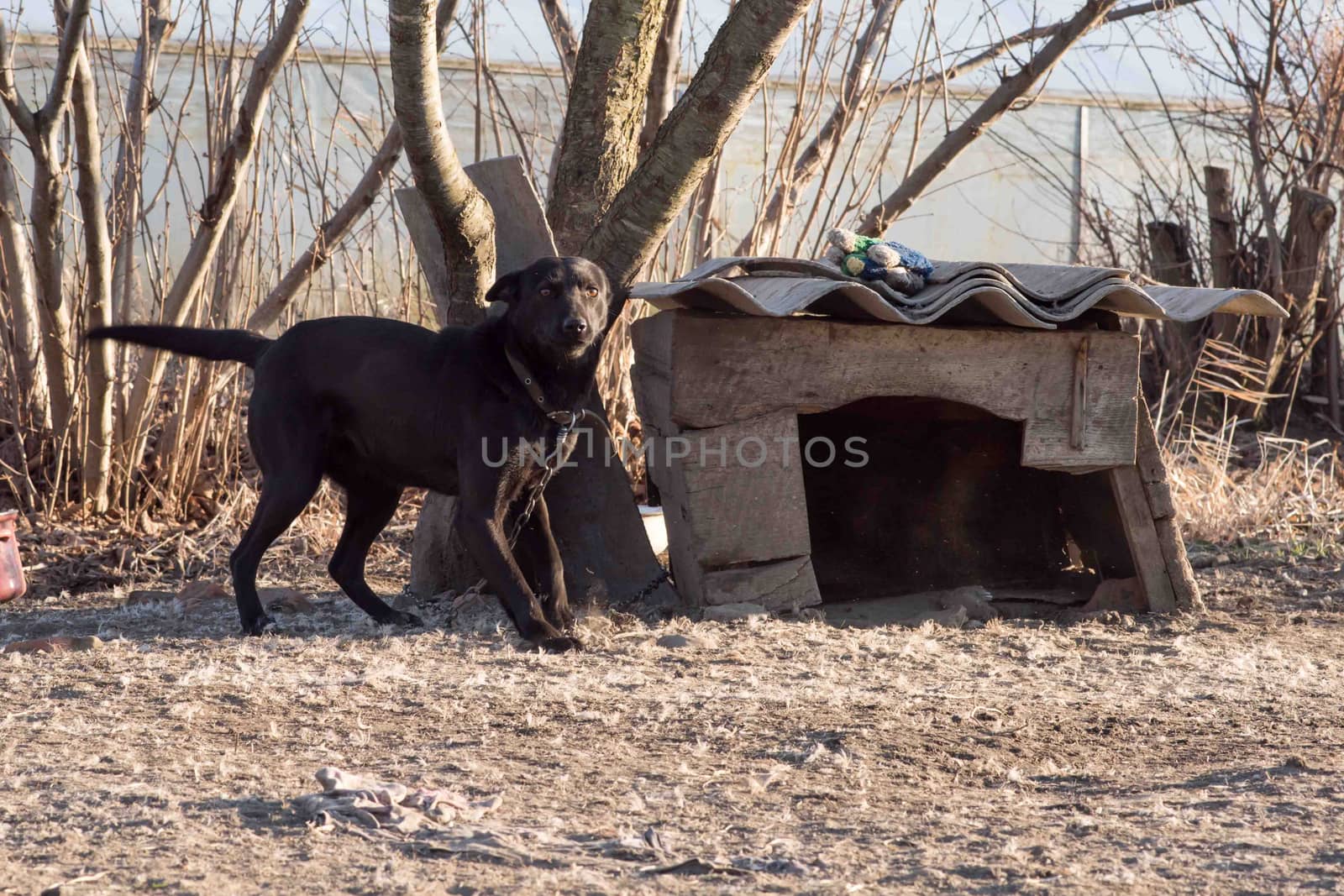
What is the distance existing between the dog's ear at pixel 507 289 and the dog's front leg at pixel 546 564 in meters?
0.63

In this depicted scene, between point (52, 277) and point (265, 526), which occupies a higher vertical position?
point (52, 277)

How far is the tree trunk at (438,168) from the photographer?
3.94 metres

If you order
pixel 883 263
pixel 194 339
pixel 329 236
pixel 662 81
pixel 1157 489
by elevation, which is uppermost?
pixel 662 81

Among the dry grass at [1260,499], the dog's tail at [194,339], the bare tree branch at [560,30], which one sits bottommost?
the dry grass at [1260,499]

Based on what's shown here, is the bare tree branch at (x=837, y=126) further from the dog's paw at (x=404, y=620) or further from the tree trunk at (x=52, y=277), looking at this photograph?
the tree trunk at (x=52, y=277)

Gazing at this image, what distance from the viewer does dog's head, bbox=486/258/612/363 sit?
3.92m

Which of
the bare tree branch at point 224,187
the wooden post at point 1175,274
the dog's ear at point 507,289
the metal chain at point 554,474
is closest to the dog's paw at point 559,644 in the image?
the metal chain at point 554,474

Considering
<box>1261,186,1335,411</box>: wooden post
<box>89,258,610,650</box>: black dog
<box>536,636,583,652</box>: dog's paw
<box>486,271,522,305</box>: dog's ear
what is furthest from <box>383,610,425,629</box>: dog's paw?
<box>1261,186,1335,411</box>: wooden post

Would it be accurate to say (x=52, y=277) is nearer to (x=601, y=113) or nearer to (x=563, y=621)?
(x=601, y=113)

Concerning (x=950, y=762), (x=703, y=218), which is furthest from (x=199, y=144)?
(x=950, y=762)

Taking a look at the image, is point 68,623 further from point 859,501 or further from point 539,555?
point 859,501

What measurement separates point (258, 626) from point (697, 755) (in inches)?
75.6

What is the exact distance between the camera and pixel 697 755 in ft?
9.44

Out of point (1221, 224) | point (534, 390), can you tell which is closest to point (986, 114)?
point (1221, 224)
